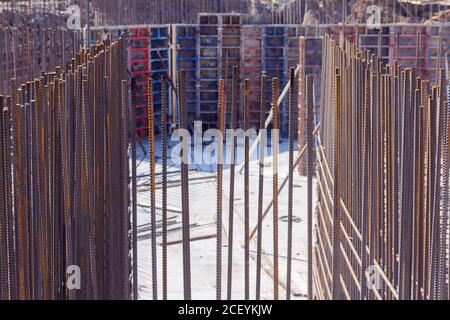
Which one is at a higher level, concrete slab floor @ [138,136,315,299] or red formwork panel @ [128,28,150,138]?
red formwork panel @ [128,28,150,138]

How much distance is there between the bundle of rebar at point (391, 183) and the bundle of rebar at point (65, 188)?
1469mm

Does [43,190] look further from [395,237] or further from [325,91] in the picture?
[325,91]

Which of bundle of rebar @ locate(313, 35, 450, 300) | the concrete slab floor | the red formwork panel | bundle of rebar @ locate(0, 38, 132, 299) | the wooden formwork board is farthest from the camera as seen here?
the wooden formwork board

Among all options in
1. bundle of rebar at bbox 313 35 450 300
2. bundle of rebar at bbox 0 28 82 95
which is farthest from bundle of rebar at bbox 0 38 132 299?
bundle of rebar at bbox 0 28 82 95

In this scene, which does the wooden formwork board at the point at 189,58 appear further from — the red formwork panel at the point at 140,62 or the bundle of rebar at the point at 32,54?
the bundle of rebar at the point at 32,54

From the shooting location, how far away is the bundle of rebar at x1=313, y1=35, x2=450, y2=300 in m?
3.93

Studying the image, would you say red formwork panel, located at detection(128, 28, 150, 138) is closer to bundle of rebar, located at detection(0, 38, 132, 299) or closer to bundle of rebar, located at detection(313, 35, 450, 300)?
bundle of rebar, located at detection(0, 38, 132, 299)

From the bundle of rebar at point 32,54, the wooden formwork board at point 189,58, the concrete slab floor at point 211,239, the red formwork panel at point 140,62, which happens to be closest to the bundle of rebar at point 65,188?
the bundle of rebar at point 32,54

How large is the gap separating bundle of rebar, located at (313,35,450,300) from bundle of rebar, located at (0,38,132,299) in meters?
1.47

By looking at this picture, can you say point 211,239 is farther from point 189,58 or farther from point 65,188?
point 189,58

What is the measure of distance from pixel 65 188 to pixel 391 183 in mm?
1720

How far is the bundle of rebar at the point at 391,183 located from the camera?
3934 mm

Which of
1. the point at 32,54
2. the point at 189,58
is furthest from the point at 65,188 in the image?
the point at 189,58
